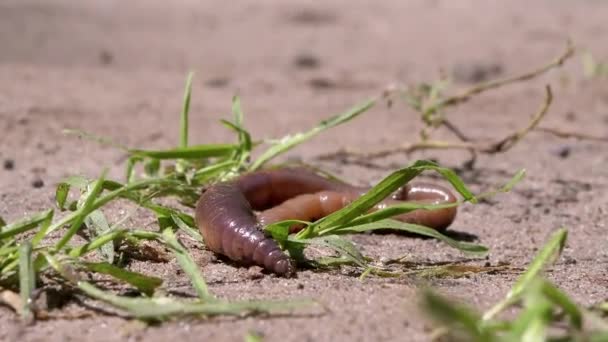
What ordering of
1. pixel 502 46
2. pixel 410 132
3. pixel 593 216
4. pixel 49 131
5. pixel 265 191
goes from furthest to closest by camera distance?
pixel 502 46, pixel 410 132, pixel 49 131, pixel 593 216, pixel 265 191

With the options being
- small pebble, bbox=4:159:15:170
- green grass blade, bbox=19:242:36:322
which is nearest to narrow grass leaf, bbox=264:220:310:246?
green grass blade, bbox=19:242:36:322

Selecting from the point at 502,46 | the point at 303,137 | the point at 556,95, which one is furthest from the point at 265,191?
the point at 502,46

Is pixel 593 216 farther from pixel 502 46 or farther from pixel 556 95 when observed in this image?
pixel 502 46

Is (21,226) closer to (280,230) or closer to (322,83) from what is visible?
(280,230)

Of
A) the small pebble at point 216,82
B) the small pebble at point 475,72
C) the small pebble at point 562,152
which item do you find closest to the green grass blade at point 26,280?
the small pebble at point 562,152

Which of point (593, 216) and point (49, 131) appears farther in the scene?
point (49, 131)

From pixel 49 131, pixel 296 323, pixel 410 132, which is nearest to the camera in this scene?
pixel 296 323

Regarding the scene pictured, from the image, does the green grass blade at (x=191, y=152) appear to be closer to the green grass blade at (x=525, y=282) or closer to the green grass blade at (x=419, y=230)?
the green grass blade at (x=419, y=230)
